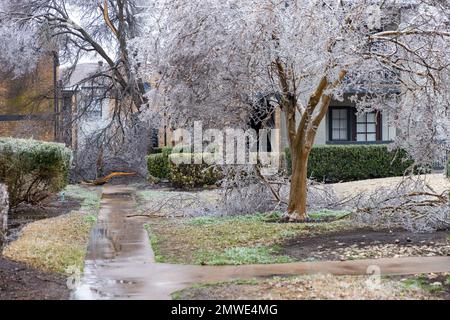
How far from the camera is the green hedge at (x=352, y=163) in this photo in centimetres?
2198

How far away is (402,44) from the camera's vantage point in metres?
10.1

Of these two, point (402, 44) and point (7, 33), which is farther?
point (7, 33)

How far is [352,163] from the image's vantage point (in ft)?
72.6

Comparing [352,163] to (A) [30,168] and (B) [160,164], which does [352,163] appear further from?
(A) [30,168]

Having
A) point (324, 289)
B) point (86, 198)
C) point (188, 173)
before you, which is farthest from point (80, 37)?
point (324, 289)

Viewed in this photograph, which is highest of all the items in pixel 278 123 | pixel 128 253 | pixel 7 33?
pixel 7 33

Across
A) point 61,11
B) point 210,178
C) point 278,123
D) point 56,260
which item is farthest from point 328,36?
point 61,11

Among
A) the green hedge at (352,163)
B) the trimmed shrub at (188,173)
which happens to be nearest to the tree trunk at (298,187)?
the trimmed shrub at (188,173)

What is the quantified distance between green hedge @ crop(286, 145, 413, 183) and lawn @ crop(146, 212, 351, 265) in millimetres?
8934

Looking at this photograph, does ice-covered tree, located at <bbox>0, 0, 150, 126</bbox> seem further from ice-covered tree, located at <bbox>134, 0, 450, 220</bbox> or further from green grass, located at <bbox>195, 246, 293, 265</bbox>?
green grass, located at <bbox>195, 246, 293, 265</bbox>

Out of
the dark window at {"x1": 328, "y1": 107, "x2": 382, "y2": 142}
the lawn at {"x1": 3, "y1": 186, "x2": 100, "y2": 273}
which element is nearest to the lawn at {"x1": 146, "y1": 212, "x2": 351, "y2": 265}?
the lawn at {"x1": 3, "y1": 186, "x2": 100, "y2": 273}

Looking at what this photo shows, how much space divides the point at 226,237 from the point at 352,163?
12706 millimetres

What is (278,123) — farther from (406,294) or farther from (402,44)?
(406,294)
